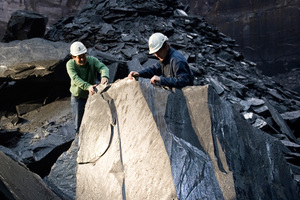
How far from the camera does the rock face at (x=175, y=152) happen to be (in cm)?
190

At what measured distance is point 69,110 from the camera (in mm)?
5203

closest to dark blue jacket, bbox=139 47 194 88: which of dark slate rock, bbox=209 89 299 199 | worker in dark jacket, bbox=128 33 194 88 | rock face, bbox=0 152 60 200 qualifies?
worker in dark jacket, bbox=128 33 194 88

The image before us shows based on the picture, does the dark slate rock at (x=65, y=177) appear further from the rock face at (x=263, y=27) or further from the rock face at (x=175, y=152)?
the rock face at (x=263, y=27)

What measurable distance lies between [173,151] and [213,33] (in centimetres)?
866

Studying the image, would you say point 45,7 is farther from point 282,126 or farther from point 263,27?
point 282,126

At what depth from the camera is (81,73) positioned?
323 cm

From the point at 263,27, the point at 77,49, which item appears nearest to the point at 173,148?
the point at 77,49

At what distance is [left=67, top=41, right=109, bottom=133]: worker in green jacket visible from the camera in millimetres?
3039

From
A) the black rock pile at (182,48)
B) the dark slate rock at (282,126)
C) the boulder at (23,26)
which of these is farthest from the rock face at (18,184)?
the boulder at (23,26)

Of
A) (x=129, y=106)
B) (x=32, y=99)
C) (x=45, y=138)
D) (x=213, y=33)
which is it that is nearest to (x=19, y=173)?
(x=129, y=106)

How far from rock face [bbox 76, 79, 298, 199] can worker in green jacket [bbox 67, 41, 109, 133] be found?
601mm

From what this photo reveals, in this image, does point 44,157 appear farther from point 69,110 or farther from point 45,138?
point 69,110

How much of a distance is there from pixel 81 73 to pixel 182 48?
4.92 meters

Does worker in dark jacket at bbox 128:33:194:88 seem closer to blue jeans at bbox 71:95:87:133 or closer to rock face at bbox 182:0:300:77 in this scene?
blue jeans at bbox 71:95:87:133
